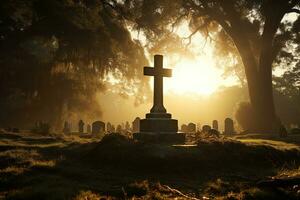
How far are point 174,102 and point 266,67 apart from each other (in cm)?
10039

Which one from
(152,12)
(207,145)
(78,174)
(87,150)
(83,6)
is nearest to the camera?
(78,174)

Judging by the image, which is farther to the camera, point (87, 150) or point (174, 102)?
point (174, 102)

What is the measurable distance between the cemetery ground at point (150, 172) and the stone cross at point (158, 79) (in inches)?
110

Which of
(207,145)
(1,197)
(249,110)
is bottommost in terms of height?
(1,197)

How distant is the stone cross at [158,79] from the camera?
13227 millimetres

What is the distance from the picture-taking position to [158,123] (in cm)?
1255

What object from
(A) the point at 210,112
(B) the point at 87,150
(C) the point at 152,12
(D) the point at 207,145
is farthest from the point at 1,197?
(A) the point at 210,112

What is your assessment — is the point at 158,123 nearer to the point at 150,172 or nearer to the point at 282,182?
the point at 150,172

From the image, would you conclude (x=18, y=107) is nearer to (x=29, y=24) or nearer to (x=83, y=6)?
(x=29, y=24)

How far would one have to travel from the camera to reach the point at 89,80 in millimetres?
33938

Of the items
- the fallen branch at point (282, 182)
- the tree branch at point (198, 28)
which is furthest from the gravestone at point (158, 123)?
the tree branch at point (198, 28)

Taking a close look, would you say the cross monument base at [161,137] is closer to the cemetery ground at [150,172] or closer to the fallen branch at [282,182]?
the cemetery ground at [150,172]

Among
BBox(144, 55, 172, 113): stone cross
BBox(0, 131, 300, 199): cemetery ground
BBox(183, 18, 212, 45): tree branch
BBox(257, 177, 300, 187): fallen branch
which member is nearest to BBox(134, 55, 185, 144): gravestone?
BBox(144, 55, 172, 113): stone cross

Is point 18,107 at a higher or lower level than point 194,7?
lower
